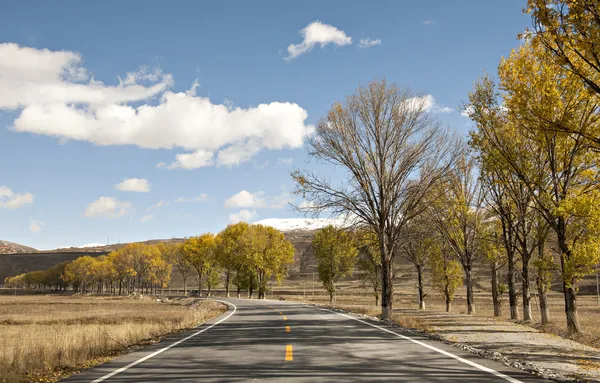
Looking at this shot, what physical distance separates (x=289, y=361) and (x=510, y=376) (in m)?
4.16

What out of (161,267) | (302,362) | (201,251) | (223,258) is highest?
(201,251)

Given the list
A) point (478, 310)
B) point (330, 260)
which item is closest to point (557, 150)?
point (478, 310)

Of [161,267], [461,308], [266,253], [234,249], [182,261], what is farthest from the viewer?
[161,267]

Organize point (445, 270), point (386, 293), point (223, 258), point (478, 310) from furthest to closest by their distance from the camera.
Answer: point (223, 258)
point (478, 310)
point (445, 270)
point (386, 293)

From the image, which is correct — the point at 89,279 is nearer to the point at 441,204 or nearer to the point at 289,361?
the point at 441,204

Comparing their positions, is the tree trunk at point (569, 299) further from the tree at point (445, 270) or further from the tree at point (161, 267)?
the tree at point (161, 267)

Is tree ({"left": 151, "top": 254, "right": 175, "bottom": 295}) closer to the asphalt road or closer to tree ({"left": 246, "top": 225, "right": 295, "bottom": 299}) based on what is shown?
tree ({"left": 246, "top": 225, "right": 295, "bottom": 299})

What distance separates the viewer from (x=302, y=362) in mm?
9258

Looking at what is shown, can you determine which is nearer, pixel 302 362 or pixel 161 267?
pixel 302 362

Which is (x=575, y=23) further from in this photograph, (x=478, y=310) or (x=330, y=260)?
(x=330, y=260)

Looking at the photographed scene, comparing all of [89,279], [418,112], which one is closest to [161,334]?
[418,112]

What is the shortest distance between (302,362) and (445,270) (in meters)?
31.5

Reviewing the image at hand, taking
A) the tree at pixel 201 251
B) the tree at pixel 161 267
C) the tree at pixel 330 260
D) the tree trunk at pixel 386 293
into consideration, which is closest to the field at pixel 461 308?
the tree trunk at pixel 386 293

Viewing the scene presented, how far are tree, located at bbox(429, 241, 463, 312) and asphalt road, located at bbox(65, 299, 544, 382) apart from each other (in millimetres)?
25347
